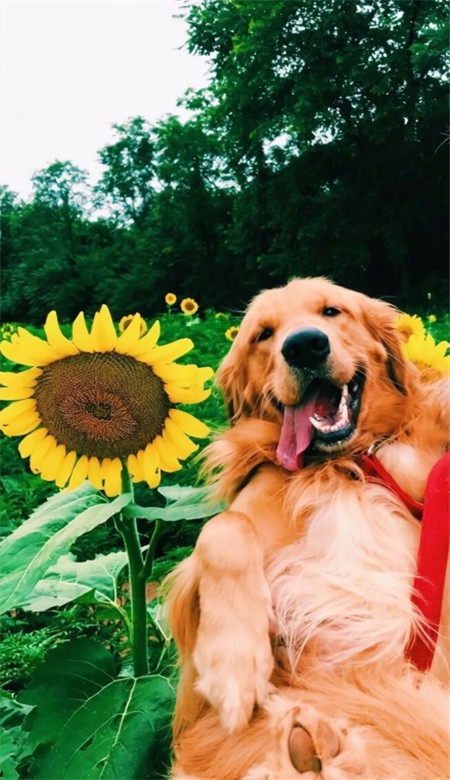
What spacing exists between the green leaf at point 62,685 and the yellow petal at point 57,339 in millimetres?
640

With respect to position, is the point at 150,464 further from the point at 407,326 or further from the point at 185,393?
the point at 407,326

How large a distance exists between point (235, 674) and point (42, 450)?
59 cm

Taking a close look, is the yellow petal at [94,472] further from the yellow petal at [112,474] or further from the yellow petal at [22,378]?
the yellow petal at [22,378]

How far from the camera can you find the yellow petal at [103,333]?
1.31m

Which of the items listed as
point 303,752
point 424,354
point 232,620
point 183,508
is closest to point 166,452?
point 183,508

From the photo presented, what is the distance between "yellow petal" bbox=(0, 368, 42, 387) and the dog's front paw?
622 millimetres

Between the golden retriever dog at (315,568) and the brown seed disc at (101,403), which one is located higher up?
the brown seed disc at (101,403)

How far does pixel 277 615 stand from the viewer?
138 centimetres

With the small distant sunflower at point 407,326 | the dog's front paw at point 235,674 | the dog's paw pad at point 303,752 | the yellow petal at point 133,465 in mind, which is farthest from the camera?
the small distant sunflower at point 407,326

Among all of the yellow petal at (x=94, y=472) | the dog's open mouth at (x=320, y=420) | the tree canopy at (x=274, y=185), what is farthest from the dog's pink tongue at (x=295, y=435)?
the tree canopy at (x=274, y=185)

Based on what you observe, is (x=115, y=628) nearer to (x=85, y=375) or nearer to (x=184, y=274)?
(x=85, y=375)

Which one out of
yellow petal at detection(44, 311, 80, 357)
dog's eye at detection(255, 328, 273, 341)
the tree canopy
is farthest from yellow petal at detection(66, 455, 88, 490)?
the tree canopy

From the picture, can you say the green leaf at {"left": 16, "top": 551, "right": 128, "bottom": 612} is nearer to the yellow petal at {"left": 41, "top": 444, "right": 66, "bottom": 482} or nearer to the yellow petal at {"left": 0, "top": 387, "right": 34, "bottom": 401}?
the yellow petal at {"left": 41, "top": 444, "right": 66, "bottom": 482}

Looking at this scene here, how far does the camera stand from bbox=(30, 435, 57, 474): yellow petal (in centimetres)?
138
